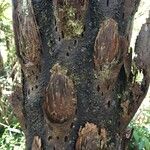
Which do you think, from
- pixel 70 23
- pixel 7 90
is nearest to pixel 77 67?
pixel 70 23

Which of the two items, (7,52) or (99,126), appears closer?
(99,126)

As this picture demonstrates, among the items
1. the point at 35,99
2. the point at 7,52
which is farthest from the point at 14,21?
the point at 7,52

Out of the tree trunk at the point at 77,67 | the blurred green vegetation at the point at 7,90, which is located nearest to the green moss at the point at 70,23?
the tree trunk at the point at 77,67

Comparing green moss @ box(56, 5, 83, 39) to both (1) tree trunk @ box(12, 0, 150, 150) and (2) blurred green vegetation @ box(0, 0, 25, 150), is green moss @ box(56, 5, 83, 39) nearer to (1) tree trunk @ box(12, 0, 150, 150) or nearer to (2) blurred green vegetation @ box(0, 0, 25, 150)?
(1) tree trunk @ box(12, 0, 150, 150)

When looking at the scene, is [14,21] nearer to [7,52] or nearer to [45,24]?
[45,24]

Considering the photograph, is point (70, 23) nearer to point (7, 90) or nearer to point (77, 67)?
point (77, 67)

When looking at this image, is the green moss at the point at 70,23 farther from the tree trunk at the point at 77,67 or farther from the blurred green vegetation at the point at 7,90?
the blurred green vegetation at the point at 7,90

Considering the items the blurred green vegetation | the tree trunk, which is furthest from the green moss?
the blurred green vegetation

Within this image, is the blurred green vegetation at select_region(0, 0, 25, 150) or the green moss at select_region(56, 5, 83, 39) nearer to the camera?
the green moss at select_region(56, 5, 83, 39)
